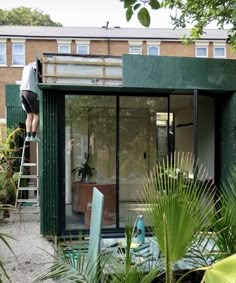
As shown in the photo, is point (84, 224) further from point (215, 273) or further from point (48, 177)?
point (215, 273)

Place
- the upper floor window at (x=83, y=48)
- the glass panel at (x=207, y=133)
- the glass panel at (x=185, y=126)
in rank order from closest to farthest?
1. the glass panel at (x=207, y=133)
2. the glass panel at (x=185, y=126)
3. the upper floor window at (x=83, y=48)

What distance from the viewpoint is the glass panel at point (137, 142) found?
23.1ft

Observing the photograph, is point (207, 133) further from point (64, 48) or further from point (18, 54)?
point (18, 54)

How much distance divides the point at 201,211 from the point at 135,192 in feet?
14.4

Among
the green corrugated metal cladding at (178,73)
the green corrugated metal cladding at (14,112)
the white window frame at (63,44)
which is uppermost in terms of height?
the white window frame at (63,44)

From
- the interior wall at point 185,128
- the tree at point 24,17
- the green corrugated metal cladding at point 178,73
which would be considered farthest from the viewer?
the tree at point 24,17

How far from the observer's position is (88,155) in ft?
23.0

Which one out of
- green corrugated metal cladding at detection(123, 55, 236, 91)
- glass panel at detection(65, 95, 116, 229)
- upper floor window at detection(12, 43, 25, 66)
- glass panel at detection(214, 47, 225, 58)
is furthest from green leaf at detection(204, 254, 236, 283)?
glass panel at detection(214, 47, 225, 58)

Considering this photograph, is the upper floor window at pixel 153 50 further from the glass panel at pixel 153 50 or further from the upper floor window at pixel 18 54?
the upper floor window at pixel 18 54

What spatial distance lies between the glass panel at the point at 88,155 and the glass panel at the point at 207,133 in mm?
2039

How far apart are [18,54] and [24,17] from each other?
16528mm

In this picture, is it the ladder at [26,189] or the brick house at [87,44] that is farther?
the brick house at [87,44]

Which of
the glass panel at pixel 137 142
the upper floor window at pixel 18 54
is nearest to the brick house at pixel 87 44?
the upper floor window at pixel 18 54

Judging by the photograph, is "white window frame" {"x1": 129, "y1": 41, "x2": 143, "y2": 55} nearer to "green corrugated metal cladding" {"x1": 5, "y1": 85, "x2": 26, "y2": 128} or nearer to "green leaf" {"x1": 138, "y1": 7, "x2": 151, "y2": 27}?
"green corrugated metal cladding" {"x1": 5, "y1": 85, "x2": 26, "y2": 128}
